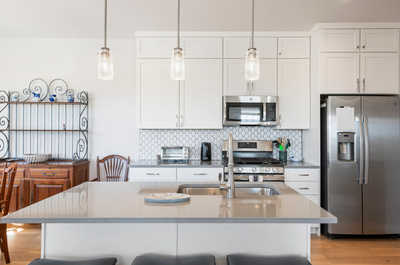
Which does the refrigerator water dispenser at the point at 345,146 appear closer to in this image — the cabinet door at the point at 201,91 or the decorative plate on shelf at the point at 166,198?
the cabinet door at the point at 201,91

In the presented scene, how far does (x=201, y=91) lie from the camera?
164 inches

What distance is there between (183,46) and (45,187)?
102 inches

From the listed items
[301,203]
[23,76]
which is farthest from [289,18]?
[23,76]

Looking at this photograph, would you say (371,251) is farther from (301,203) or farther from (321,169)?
(301,203)

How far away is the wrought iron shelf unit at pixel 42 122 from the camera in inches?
178

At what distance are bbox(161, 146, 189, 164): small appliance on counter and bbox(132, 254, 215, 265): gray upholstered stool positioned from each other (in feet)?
8.77

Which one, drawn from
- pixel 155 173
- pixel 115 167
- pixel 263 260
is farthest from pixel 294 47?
pixel 263 260

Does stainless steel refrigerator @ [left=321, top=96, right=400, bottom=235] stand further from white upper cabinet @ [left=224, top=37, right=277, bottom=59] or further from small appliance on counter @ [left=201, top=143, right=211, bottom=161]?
small appliance on counter @ [left=201, top=143, right=211, bottom=161]

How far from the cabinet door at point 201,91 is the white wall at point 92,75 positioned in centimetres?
89

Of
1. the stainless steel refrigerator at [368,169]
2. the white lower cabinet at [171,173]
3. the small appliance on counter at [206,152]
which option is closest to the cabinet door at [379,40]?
the stainless steel refrigerator at [368,169]

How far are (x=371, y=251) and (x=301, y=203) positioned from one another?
83.8 inches

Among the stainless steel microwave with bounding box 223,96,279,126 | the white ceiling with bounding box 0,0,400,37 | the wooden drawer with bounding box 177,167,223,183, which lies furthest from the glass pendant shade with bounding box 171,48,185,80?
the stainless steel microwave with bounding box 223,96,279,126

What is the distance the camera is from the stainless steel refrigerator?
12.2ft

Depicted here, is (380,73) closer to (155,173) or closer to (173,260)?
(155,173)
